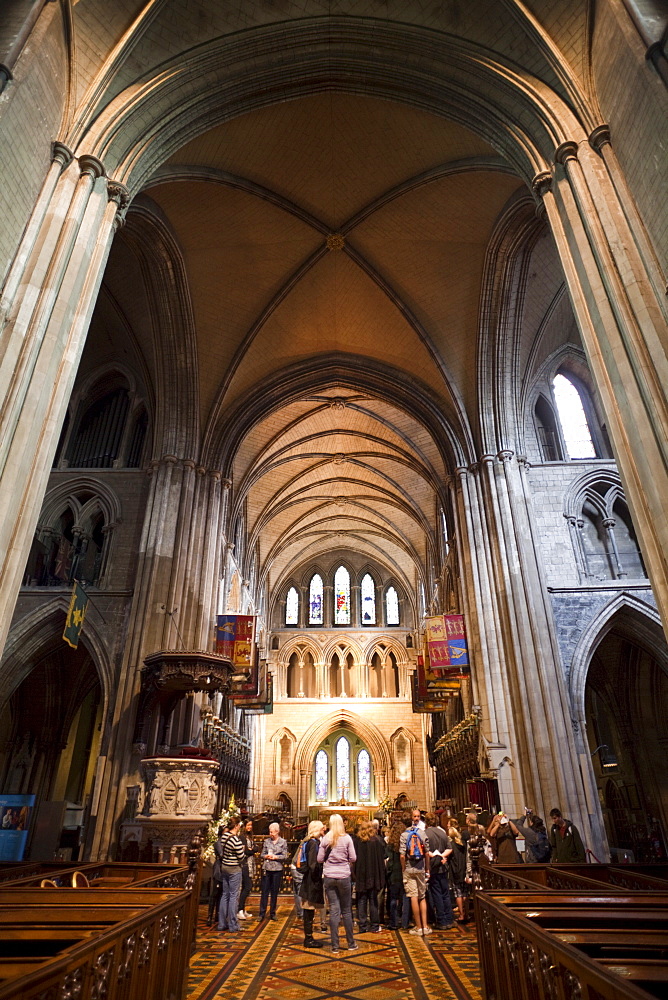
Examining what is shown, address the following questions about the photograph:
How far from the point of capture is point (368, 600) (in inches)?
1268

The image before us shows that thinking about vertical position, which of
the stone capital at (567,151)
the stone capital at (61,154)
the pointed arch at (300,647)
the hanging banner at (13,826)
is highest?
the pointed arch at (300,647)

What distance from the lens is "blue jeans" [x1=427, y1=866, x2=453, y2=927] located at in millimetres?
7898

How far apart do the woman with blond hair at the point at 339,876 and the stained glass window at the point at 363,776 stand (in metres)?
24.4

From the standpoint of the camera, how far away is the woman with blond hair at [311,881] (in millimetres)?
6883

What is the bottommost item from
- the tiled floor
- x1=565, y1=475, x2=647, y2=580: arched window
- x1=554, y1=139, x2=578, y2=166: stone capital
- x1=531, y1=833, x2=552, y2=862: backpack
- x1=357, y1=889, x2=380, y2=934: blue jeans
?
the tiled floor

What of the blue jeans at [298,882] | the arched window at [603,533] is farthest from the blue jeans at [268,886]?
the arched window at [603,533]

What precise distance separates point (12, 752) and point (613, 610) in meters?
15.6

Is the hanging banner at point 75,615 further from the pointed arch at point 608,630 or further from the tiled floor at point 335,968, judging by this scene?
the pointed arch at point 608,630

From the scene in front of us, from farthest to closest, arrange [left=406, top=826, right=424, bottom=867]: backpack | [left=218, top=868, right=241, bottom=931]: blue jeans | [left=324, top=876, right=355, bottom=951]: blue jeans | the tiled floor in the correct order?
[left=218, top=868, right=241, bottom=931]: blue jeans → [left=406, top=826, right=424, bottom=867]: backpack → [left=324, top=876, right=355, bottom=951]: blue jeans → the tiled floor

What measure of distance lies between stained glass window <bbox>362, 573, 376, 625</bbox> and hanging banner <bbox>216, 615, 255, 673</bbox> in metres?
16.4

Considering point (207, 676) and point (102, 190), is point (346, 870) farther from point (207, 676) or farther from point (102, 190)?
point (102, 190)

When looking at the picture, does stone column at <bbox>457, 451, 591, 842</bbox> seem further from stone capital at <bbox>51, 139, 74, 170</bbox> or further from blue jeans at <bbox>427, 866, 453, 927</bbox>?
stone capital at <bbox>51, 139, 74, 170</bbox>

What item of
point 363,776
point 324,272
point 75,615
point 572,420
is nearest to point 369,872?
point 75,615

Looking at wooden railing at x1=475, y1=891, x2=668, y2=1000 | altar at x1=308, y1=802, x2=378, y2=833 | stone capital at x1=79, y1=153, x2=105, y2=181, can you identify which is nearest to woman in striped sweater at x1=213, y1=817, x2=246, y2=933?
wooden railing at x1=475, y1=891, x2=668, y2=1000
